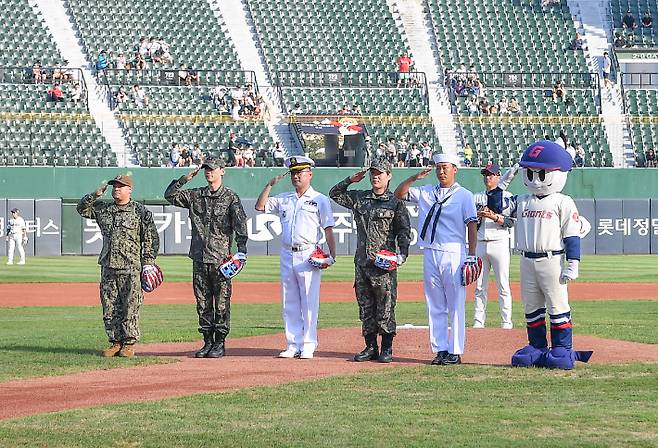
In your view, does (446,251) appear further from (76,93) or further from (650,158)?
(650,158)

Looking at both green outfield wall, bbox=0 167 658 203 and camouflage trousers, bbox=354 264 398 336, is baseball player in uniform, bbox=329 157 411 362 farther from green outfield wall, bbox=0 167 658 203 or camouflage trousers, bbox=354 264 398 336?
green outfield wall, bbox=0 167 658 203

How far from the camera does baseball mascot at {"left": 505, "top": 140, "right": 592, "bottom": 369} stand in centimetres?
1146

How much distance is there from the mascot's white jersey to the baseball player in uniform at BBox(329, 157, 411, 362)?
4.04 feet

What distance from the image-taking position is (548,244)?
451 inches

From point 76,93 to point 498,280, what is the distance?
2569 cm

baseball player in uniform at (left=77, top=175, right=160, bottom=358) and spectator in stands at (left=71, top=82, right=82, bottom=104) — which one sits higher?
spectator in stands at (left=71, top=82, right=82, bottom=104)

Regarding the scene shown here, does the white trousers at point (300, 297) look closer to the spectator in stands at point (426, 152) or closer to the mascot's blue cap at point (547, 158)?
the mascot's blue cap at point (547, 158)

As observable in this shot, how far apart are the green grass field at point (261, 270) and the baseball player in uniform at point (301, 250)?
51.8ft

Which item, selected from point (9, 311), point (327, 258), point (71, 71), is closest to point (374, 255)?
point (327, 258)

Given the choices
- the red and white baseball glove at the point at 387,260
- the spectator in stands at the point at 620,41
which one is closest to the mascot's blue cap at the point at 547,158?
the red and white baseball glove at the point at 387,260

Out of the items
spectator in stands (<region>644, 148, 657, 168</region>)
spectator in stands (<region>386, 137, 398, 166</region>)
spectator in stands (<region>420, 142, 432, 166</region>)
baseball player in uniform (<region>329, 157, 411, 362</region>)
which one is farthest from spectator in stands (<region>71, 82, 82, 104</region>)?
baseball player in uniform (<region>329, 157, 411, 362</region>)

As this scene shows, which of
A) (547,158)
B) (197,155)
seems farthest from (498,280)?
(197,155)

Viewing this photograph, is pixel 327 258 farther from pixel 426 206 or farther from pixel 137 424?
pixel 137 424

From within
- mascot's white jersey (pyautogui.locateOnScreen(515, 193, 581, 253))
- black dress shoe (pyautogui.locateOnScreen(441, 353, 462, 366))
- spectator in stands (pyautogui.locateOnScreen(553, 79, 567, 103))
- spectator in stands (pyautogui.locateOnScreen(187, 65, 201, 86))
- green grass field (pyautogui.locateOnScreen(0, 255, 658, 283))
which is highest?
spectator in stands (pyautogui.locateOnScreen(187, 65, 201, 86))
